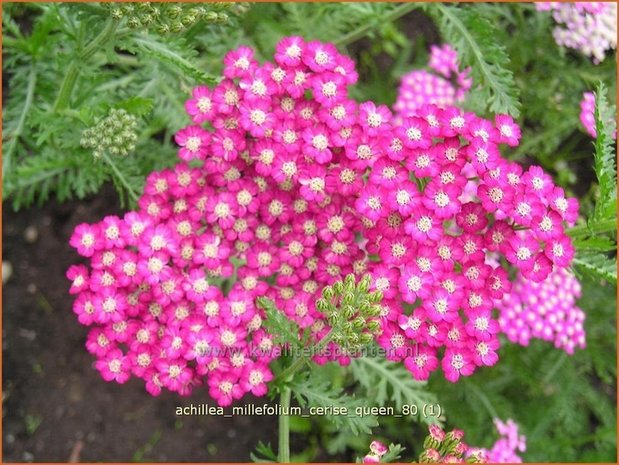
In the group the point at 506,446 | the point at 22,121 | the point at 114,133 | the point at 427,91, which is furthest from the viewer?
the point at 427,91

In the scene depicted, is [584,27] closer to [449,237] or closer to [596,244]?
[596,244]

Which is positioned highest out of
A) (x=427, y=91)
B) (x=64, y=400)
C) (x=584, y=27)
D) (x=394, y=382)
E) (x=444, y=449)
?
(x=584, y=27)

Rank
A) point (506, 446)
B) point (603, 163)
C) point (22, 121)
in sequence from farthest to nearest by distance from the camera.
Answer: point (506, 446), point (22, 121), point (603, 163)

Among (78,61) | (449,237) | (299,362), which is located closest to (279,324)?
(299,362)

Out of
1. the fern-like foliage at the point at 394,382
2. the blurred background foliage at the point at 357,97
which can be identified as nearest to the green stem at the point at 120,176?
the blurred background foliage at the point at 357,97

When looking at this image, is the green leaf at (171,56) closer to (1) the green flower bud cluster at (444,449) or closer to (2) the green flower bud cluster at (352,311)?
(2) the green flower bud cluster at (352,311)

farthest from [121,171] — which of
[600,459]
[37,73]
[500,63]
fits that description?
[600,459]
